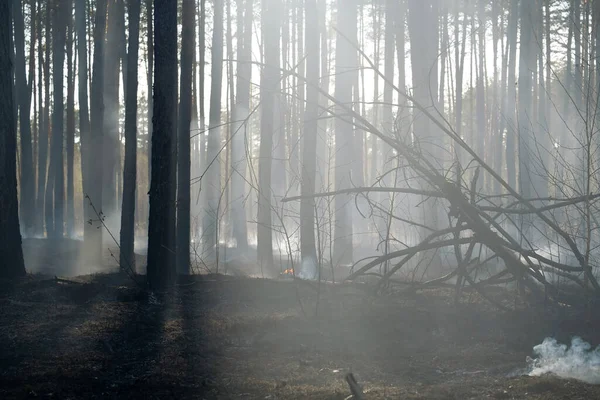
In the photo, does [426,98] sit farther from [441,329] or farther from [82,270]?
[82,270]

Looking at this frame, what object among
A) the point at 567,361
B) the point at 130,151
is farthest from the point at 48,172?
the point at 567,361

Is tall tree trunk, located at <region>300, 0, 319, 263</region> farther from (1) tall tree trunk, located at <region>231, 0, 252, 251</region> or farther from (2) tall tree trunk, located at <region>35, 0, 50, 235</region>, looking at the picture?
(2) tall tree trunk, located at <region>35, 0, 50, 235</region>

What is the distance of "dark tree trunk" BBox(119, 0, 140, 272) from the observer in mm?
14578

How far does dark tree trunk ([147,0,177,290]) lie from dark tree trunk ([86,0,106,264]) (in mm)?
8190

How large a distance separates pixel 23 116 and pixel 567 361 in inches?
1042

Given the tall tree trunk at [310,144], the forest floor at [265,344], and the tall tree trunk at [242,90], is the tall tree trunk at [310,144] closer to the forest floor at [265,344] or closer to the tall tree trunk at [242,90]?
the tall tree trunk at [242,90]

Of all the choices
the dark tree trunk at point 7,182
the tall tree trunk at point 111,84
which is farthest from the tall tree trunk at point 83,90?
the dark tree trunk at point 7,182

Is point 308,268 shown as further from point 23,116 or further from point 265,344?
point 23,116

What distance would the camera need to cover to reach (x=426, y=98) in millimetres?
12828

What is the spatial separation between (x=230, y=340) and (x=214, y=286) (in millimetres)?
2869

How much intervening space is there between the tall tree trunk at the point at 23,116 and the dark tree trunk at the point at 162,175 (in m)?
19.5

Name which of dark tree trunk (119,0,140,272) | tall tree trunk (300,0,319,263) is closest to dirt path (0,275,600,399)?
dark tree trunk (119,0,140,272)

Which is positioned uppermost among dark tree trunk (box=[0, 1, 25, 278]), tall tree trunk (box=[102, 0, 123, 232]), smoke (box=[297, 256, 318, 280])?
tall tree trunk (box=[102, 0, 123, 232])

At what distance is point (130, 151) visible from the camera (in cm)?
1452
